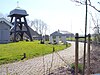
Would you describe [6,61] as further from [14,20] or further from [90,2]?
[14,20]

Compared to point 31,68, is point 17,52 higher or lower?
higher

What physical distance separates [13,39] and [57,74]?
3475cm

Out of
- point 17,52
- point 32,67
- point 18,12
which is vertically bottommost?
point 32,67

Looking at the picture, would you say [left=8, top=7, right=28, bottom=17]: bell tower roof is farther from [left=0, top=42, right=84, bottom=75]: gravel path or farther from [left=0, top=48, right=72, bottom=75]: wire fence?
[left=0, top=48, right=72, bottom=75]: wire fence

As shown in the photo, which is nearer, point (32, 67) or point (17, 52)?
point (32, 67)

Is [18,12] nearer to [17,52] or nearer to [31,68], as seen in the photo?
[17,52]

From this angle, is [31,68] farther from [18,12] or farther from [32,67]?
[18,12]

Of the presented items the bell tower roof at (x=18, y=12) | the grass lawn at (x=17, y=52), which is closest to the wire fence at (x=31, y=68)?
the grass lawn at (x=17, y=52)

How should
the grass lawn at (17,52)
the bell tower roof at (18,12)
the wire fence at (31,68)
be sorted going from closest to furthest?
the wire fence at (31,68) < the grass lawn at (17,52) < the bell tower roof at (18,12)

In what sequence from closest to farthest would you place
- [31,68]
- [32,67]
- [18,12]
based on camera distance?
[31,68] → [32,67] → [18,12]

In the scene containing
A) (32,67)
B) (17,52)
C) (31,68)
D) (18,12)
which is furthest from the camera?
(18,12)

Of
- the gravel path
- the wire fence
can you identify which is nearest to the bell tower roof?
the gravel path

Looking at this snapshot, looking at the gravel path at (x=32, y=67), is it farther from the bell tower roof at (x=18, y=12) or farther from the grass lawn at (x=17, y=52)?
the bell tower roof at (x=18, y=12)

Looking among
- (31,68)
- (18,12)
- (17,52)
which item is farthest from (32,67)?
(18,12)
